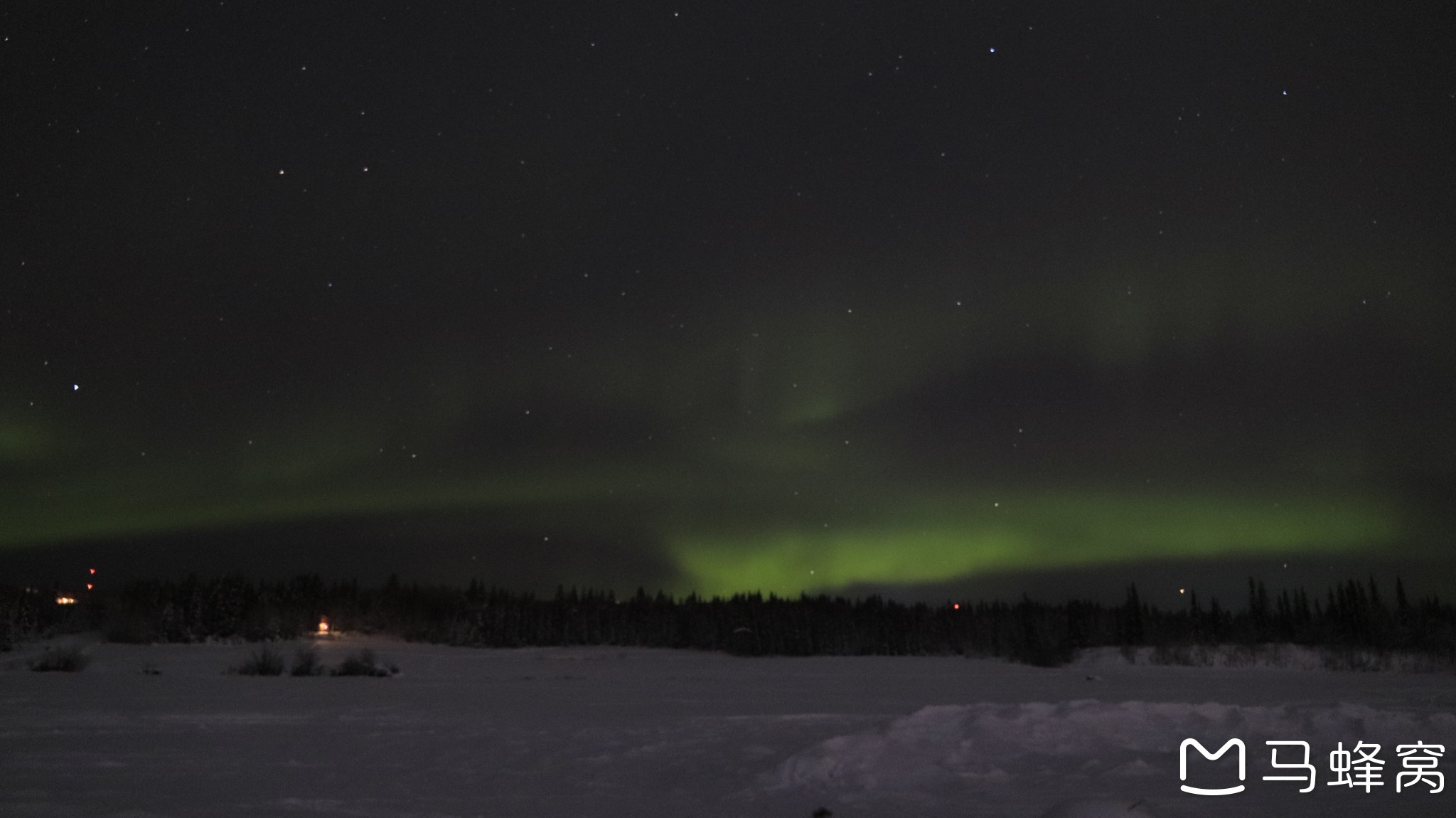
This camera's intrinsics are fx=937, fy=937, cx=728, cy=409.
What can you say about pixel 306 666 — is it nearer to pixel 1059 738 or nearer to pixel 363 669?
pixel 363 669

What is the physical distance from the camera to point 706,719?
1326 cm

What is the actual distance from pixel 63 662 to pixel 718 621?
57989 mm

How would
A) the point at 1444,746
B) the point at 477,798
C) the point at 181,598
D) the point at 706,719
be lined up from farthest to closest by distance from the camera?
the point at 181,598
the point at 706,719
the point at 1444,746
the point at 477,798

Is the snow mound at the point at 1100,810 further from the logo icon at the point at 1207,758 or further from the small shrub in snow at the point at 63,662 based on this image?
the small shrub in snow at the point at 63,662

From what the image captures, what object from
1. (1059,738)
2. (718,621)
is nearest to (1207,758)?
(1059,738)

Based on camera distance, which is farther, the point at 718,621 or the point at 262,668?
the point at 718,621

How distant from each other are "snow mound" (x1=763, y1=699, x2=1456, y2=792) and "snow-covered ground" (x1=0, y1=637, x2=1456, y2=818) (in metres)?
0.03

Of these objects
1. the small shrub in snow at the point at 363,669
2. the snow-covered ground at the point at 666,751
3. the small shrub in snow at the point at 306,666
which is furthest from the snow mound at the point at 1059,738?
the small shrub in snow at the point at 306,666

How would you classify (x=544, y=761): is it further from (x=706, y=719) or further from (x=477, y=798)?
(x=706, y=719)

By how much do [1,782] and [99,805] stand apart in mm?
1763

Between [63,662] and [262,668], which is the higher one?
[63,662]

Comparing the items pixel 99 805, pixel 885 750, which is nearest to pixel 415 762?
pixel 99 805

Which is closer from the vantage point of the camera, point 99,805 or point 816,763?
point 99,805

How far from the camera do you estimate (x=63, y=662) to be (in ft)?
69.5
